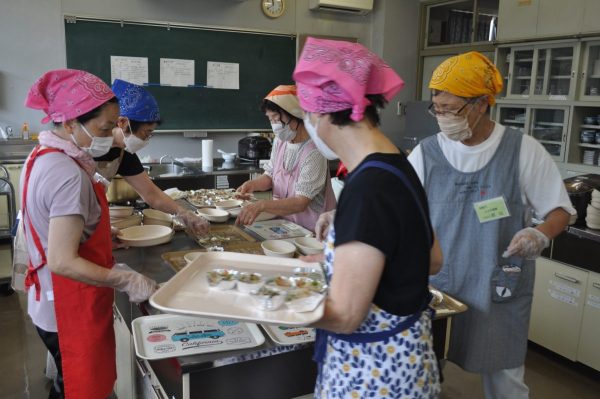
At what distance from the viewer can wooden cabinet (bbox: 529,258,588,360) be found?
2.80m

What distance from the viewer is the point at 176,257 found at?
188 centimetres

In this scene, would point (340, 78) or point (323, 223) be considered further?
point (323, 223)

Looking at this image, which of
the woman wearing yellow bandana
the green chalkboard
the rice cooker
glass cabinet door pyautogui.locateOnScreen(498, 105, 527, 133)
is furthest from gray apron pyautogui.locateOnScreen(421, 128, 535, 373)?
the green chalkboard

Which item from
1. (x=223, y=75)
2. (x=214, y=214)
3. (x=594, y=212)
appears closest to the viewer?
(x=214, y=214)

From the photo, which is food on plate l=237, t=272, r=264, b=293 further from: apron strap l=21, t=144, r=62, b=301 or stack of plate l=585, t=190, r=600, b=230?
stack of plate l=585, t=190, r=600, b=230

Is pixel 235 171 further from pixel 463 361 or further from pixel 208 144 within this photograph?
pixel 463 361

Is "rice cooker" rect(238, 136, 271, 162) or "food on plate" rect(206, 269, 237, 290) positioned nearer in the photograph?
"food on plate" rect(206, 269, 237, 290)

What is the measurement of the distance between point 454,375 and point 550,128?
10.4 ft

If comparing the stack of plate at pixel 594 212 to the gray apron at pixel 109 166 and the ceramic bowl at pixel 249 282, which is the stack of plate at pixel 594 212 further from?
the gray apron at pixel 109 166

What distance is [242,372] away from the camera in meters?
1.32

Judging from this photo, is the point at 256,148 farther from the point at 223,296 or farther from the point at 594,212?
the point at 223,296

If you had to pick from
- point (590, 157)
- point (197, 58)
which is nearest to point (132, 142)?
point (197, 58)

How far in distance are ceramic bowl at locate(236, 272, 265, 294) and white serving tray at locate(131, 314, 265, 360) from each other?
190 millimetres

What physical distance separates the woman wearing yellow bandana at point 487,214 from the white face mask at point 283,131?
0.95m
